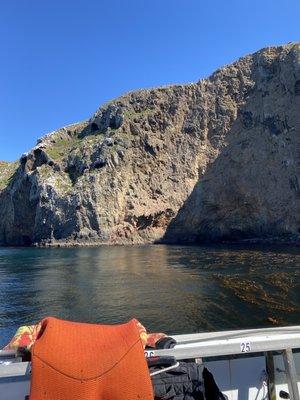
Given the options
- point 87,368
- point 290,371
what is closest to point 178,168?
point 290,371

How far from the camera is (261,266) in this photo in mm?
45500

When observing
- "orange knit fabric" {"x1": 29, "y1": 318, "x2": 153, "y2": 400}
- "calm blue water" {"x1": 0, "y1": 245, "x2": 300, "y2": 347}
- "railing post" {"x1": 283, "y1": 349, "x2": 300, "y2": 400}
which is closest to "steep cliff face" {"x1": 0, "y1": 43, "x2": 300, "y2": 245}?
"calm blue water" {"x1": 0, "y1": 245, "x2": 300, "y2": 347}

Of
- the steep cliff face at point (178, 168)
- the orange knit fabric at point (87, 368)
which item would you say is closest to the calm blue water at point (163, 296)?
the orange knit fabric at point (87, 368)

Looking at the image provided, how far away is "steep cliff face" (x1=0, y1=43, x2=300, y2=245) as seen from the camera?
330 ft

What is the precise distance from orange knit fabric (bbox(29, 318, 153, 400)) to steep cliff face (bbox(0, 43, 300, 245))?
90754 mm

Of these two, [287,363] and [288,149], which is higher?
[288,149]

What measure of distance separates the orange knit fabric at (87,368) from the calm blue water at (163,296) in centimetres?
1646

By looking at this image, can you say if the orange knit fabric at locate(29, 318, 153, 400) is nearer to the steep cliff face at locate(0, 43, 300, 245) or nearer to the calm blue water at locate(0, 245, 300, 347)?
the calm blue water at locate(0, 245, 300, 347)

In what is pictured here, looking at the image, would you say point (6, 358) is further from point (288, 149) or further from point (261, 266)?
point (288, 149)

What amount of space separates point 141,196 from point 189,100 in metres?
36.1

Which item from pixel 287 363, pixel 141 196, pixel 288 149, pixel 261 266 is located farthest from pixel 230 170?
pixel 287 363

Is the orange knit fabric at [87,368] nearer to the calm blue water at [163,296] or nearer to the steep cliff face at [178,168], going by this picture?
the calm blue water at [163,296]

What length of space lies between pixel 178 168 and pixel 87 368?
11674cm

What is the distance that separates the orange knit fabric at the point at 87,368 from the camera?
407 cm
